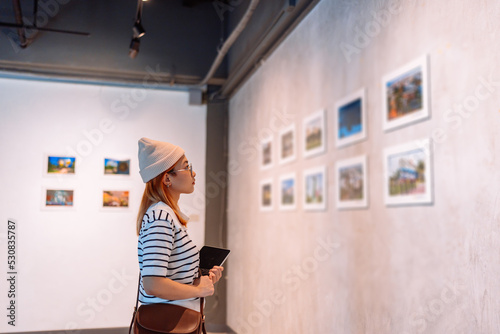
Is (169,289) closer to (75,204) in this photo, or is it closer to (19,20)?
(75,204)

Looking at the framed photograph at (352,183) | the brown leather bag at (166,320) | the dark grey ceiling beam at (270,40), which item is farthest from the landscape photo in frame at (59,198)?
the brown leather bag at (166,320)

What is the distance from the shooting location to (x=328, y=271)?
338cm

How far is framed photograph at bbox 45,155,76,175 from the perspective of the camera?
19.4 ft

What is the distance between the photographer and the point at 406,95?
2.56 metres

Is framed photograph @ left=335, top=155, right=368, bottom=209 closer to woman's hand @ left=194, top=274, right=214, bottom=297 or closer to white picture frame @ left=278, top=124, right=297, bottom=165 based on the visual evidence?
white picture frame @ left=278, top=124, right=297, bottom=165

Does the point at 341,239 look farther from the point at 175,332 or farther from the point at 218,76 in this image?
the point at 218,76

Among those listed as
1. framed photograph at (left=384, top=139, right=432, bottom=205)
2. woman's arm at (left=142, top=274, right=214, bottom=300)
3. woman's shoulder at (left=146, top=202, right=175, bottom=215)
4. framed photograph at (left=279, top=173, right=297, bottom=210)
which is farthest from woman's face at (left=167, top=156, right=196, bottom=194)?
framed photograph at (left=279, top=173, right=297, bottom=210)

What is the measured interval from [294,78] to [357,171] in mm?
1393

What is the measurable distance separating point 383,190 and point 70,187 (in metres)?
4.25

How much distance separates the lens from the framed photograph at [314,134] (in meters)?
3.55

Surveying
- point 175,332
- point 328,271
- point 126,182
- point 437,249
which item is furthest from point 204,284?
point 126,182

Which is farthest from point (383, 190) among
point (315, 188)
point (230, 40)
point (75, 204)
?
point (75, 204)

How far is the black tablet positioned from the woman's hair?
0.59 feet

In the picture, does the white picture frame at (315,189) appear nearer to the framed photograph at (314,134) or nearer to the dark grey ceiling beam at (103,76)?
the framed photograph at (314,134)
